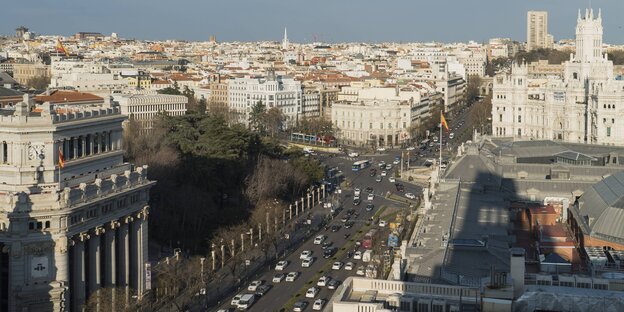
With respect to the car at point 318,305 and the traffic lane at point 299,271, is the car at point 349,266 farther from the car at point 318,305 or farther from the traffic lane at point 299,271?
the car at point 318,305

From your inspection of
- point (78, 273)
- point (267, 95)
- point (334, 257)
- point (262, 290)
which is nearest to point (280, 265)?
point (334, 257)

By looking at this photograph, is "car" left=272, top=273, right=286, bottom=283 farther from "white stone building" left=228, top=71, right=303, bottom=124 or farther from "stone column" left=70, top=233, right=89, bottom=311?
"white stone building" left=228, top=71, right=303, bottom=124

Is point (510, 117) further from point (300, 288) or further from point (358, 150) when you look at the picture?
point (300, 288)

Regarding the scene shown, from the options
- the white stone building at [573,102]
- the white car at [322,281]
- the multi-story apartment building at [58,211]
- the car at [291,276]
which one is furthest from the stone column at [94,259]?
the white stone building at [573,102]

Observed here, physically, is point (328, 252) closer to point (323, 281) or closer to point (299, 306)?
point (323, 281)

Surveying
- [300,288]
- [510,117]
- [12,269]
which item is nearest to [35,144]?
[12,269]

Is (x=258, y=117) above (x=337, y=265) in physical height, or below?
above
